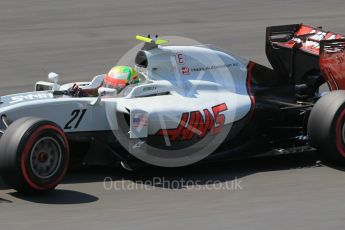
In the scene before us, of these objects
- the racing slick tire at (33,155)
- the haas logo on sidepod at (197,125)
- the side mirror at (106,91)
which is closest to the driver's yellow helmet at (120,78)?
the side mirror at (106,91)

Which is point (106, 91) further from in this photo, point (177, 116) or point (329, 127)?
point (329, 127)

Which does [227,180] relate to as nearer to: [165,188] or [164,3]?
[165,188]

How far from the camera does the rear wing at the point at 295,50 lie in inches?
403

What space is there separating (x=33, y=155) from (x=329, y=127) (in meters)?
3.16

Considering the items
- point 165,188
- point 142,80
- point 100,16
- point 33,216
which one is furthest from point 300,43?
point 100,16

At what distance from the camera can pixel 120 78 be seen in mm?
9055

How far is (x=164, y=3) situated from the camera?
784 inches

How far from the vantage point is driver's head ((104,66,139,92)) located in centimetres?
905

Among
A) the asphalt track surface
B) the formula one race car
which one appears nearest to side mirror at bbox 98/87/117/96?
the formula one race car

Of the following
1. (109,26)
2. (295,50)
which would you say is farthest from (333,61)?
(109,26)

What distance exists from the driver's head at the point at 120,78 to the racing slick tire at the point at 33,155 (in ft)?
3.87

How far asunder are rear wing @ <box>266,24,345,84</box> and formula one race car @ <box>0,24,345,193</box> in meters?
0.03

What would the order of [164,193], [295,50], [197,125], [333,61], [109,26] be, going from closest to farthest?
[164,193]
[197,125]
[333,61]
[295,50]
[109,26]

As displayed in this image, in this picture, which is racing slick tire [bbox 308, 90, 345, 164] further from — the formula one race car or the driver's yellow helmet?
the driver's yellow helmet
